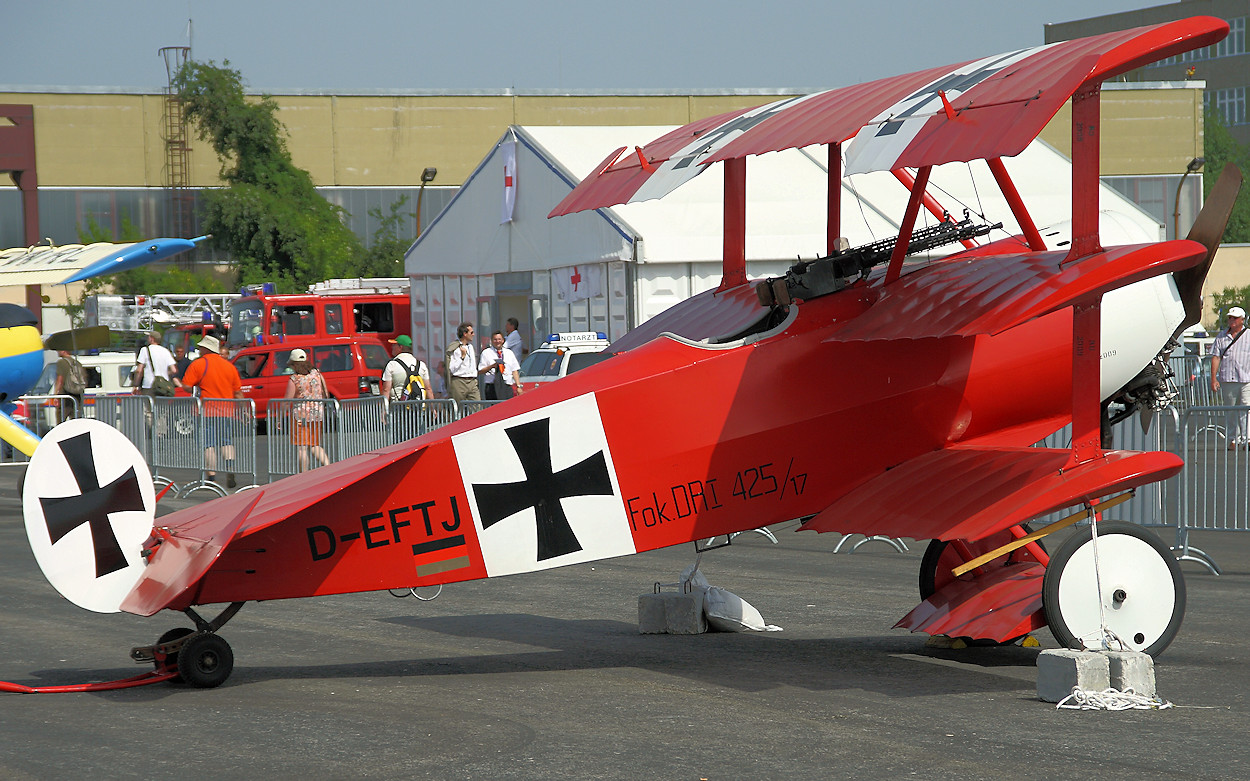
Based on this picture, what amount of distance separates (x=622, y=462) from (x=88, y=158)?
59998 millimetres

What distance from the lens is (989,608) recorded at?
7.13m

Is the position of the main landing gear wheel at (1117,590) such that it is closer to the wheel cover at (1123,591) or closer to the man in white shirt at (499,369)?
the wheel cover at (1123,591)

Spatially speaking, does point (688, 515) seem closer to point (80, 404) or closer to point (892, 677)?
point (892, 677)

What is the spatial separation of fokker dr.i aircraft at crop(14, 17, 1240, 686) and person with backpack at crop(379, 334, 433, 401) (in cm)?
1267

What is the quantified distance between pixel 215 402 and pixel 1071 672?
13.4m

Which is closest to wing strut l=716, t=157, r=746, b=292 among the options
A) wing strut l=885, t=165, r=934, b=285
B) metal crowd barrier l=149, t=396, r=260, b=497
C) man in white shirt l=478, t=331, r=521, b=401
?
wing strut l=885, t=165, r=934, b=285

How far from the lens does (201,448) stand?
1731cm

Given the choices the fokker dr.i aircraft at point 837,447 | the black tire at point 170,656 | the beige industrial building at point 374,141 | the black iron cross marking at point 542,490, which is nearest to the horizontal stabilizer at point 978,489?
the fokker dr.i aircraft at point 837,447

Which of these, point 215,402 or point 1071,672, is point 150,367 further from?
point 1071,672

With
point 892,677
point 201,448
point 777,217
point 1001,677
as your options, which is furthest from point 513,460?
point 777,217

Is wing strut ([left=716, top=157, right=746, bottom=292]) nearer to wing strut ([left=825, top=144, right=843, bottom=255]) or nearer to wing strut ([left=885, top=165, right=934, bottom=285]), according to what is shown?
wing strut ([left=825, top=144, right=843, bottom=255])

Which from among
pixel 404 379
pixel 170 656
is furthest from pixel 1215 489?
pixel 404 379

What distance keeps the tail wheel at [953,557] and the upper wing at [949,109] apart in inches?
100

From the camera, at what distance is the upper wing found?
→ 18.7ft
